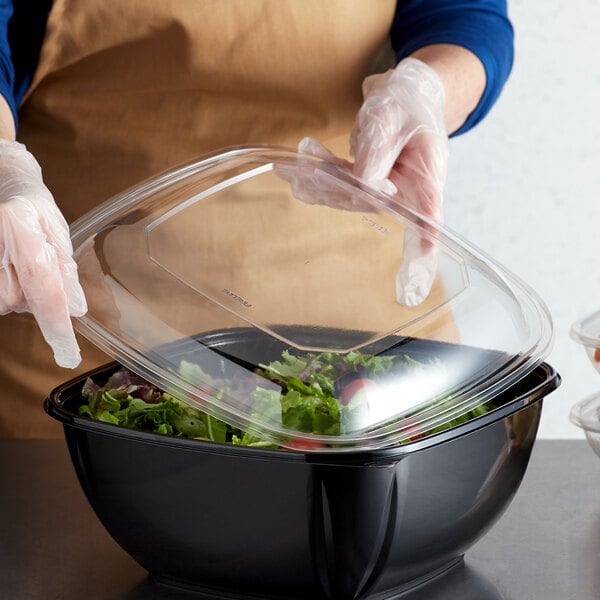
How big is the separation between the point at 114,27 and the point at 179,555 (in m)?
0.73

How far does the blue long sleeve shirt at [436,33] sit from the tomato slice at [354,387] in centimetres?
68

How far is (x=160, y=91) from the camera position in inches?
46.4

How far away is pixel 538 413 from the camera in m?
0.68

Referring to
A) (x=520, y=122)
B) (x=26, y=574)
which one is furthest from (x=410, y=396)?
(x=520, y=122)

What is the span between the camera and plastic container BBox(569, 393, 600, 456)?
0.77 m

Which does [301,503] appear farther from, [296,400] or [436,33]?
[436,33]

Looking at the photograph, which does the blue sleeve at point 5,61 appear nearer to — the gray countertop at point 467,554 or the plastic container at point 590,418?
the gray countertop at point 467,554

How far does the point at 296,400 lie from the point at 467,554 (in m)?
0.23

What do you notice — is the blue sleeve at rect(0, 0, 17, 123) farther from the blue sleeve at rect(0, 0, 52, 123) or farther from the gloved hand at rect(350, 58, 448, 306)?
the gloved hand at rect(350, 58, 448, 306)

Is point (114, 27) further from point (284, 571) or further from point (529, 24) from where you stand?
point (529, 24)

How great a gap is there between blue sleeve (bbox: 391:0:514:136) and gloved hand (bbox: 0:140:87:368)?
26.5 inches

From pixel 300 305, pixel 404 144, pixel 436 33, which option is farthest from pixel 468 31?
pixel 300 305

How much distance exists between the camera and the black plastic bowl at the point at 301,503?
0.59 m

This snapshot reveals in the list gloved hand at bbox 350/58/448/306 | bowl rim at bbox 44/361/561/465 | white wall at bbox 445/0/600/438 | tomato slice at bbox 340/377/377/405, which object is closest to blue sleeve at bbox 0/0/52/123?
gloved hand at bbox 350/58/448/306
